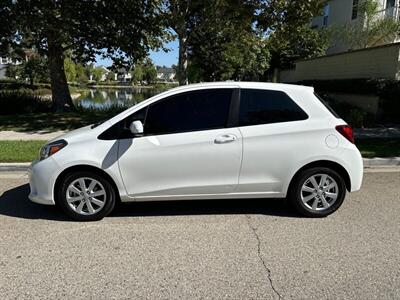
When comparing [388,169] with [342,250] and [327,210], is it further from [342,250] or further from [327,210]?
[342,250]

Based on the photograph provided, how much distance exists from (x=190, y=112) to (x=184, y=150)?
0.49 meters

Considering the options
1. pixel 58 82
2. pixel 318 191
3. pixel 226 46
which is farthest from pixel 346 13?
pixel 318 191

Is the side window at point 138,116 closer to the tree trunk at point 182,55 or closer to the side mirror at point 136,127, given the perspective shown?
the side mirror at point 136,127

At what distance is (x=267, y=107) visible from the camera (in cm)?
482

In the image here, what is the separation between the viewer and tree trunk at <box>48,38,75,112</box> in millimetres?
16516

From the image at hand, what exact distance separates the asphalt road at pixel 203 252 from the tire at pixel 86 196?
5.5 inches

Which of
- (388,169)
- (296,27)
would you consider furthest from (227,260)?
(296,27)

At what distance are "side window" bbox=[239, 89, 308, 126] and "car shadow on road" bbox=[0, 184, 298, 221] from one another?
124cm

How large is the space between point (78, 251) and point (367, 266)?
284 cm

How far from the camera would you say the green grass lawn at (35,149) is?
7.97 metres

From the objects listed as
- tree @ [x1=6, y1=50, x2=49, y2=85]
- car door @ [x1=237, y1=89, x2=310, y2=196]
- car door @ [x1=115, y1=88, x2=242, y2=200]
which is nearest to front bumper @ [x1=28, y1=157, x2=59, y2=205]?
car door @ [x1=115, y1=88, x2=242, y2=200]

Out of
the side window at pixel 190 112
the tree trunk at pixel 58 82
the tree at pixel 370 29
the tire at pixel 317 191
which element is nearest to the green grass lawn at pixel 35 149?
the tire at pixel 317 191

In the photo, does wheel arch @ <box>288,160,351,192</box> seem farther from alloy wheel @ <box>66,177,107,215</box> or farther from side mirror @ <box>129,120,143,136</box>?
alloy wheel @ <box>66,177,107,215</box>

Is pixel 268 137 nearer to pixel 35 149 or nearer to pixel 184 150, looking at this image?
pixel 184 150
